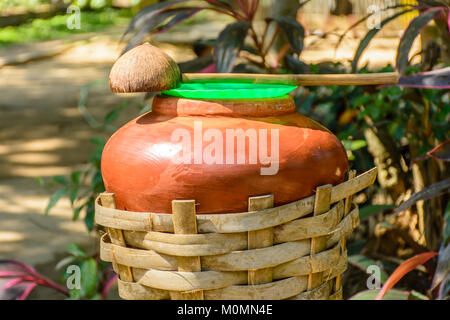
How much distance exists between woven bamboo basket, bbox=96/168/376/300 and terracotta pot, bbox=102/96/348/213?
21 mm

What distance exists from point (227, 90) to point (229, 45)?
1.78ft

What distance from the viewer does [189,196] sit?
36.7 inches

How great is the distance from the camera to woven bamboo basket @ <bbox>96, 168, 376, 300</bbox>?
3.05 feet

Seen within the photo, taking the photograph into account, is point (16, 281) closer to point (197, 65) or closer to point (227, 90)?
point (197, 65)

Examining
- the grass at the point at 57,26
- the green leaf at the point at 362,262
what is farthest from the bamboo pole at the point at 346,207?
the grass at the point at 57,26

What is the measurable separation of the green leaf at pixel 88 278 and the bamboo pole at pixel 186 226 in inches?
31.6

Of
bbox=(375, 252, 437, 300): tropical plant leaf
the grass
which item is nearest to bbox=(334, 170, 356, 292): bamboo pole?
bbox=(375, 252, 437, 300): tropical plant leaf

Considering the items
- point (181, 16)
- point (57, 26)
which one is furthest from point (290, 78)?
point (57, 26)

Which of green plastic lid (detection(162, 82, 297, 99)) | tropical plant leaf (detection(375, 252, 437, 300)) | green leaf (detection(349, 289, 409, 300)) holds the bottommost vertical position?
green leaf (detection(349, 289, 409, 300))


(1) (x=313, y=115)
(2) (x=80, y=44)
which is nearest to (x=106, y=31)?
(2) (x=80, y=44)

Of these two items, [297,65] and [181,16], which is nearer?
[181,16]

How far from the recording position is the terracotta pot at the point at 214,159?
924 mm

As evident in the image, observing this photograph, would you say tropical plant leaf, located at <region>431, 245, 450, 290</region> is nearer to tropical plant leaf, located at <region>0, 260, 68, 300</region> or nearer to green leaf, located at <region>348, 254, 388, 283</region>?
green leaf, located at <region>348, 254, 388, 283</region>

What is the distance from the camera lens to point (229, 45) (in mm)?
1508
